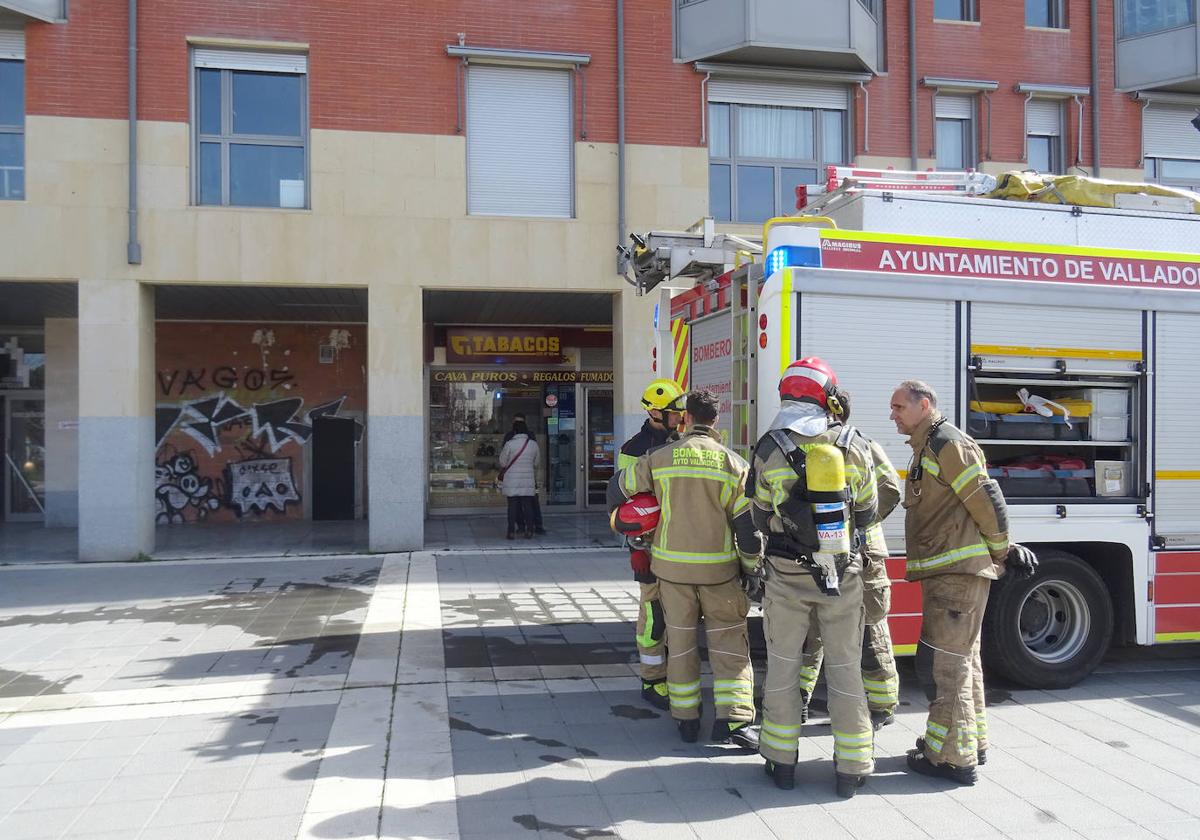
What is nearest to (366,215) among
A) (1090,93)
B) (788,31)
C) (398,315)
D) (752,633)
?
(398,315)

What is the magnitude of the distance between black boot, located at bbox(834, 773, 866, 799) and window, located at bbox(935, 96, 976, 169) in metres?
11.6

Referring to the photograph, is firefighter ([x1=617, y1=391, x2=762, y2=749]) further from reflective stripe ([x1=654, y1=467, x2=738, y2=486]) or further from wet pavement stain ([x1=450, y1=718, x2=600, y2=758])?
wet pavement stain ([x1=450, y1=718, x2=600, y2=758])

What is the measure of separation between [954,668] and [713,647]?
1.23 metres

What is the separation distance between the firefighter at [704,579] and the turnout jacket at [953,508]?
879 millimetres

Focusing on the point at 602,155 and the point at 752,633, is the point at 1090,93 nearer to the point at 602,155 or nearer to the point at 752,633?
the point at 602,155

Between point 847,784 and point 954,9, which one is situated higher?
point 954,9

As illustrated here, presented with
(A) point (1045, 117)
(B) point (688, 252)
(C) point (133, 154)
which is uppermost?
(A) point (1045, 117)

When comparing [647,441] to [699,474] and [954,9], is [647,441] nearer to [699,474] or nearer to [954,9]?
[699,474]

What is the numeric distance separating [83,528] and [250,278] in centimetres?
366

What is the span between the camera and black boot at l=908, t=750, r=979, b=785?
4.38 meters

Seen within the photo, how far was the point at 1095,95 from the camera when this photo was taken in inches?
548

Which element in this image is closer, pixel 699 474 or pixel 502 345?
pixel 699 474

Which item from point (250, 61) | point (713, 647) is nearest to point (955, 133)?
point (250, 61)

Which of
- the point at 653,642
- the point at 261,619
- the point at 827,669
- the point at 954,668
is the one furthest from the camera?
the point at 261,619
